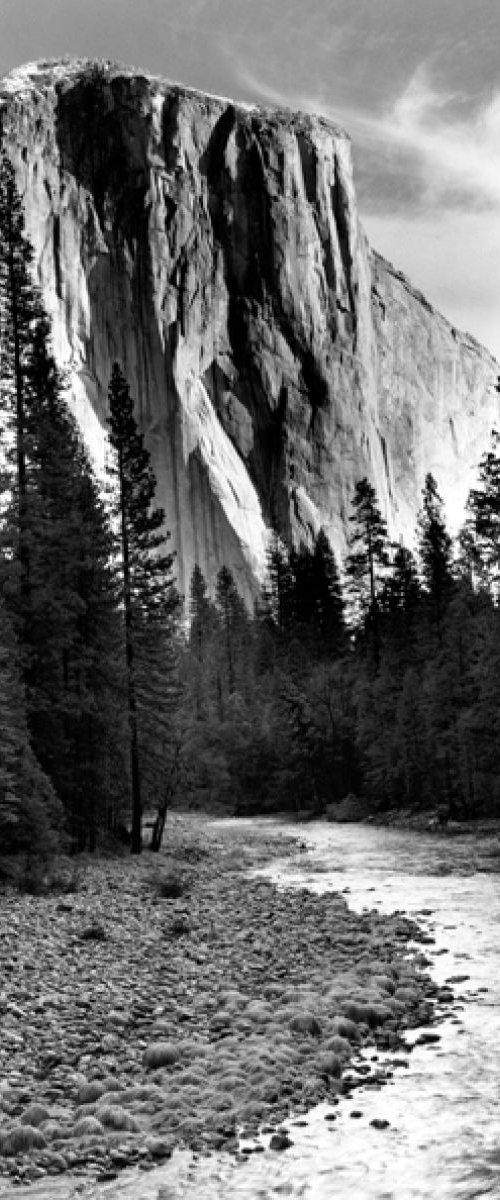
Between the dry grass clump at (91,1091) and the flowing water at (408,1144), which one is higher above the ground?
the dry grass clump at (91,1091)

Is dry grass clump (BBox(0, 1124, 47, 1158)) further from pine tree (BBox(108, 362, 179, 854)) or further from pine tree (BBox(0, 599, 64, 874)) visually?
pine tree (BBox(108, 362, 179, 854))

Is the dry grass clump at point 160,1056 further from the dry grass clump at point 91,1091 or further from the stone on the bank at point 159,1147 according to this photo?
the stone on the bank at point 159,1147

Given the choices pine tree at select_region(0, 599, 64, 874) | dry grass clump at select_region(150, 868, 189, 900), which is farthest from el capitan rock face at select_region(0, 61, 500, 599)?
pine tree at select_region(0, 599, 64, 874)

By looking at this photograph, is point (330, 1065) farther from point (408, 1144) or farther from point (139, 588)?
point (139, 588)

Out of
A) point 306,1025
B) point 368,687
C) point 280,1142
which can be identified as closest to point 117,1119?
→ point 280,1142

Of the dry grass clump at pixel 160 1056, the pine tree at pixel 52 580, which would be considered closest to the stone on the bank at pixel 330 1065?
the dry grass clump at pixel 160 1056

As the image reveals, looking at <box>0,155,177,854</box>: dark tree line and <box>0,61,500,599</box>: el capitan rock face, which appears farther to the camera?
<box>0,61,500,599</box>: el capitan rock face

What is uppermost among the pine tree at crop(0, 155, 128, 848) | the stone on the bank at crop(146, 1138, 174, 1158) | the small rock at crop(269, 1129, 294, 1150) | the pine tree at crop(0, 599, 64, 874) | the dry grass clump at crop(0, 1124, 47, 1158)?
the pine tree at crop(0, 155, 128, 848)
